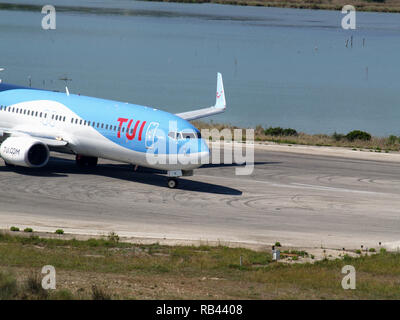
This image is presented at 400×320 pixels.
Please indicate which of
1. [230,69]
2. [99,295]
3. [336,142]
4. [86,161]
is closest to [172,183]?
[86,161]

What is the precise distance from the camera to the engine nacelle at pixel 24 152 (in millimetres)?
48906

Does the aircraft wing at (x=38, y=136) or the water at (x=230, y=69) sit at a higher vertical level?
the water at (x=230, y=69)

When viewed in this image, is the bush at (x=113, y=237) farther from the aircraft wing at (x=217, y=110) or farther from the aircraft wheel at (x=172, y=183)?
the aircraft wing at (x=217, y=110)

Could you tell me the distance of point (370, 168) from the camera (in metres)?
57.2

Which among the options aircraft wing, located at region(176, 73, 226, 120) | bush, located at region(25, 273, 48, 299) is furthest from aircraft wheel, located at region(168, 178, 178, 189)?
bush, located at region(25, 273, 48, 299)

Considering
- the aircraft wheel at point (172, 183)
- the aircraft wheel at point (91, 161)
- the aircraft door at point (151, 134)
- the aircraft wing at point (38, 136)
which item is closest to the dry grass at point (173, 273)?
the aircraft door at point (151, 134)

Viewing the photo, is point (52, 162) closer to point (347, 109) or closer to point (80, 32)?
point (347, 109)

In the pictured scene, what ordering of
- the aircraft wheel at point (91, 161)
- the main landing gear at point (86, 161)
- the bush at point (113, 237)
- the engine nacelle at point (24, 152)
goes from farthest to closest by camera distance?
the aircraft wheel at point (91, 161), the main landing gear at point (86, 161), the engine nacelle at point (24, 152), the bush at point (113, 237)

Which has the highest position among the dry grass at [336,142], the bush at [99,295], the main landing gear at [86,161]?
the dry grass at [336,142]

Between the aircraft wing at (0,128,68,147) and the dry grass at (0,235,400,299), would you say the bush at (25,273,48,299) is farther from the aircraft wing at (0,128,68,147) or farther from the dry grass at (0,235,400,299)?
the aircraft wing at (0,128,68,147)

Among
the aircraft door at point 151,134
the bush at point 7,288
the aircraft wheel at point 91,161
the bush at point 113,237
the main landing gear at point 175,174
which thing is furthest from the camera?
the aircraft wheel at point 91,161

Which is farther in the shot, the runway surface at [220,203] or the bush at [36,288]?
the runway surface at [220,203]

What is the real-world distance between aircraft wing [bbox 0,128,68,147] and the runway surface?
86.7 inches
